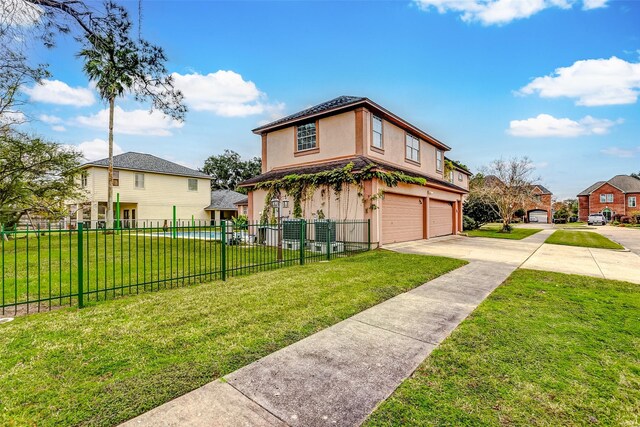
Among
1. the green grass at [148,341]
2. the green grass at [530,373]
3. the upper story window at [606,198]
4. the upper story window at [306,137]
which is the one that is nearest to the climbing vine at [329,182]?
the upper story window at [306,137]

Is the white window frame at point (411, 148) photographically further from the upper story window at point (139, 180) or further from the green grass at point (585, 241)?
the upper story window at point (139, 180)

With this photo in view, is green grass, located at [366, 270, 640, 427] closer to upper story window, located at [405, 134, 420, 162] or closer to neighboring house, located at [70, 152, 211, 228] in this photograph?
upper story window, located at [405, 134, 420, 162]

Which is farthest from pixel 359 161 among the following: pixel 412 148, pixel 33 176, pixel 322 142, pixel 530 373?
pixel 33 176

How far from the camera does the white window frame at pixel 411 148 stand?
16.3m

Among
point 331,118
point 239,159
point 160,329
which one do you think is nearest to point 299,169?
point 331,118

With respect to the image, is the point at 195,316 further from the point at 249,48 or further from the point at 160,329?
the point at 249,48

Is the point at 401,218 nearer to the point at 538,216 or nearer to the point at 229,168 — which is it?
the point at 229,168

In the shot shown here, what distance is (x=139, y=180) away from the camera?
2686 centimetres

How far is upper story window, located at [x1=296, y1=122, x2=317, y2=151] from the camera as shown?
1451 centimetres

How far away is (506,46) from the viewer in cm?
1426

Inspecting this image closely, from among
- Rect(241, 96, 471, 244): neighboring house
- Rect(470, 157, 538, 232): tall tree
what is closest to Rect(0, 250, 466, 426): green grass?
Rect(241, 96, 471, 244): neighboring house

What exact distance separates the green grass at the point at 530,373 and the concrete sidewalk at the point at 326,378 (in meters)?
0.19

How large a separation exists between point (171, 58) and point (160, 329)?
601 cm

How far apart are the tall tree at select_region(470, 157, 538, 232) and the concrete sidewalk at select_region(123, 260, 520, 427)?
25.4 metres
